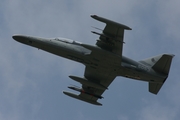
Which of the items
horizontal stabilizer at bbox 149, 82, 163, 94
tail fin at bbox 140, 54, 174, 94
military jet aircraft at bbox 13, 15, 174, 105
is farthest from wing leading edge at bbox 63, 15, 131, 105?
horizontal stabilizer at bbox 149, 82, 163, 94

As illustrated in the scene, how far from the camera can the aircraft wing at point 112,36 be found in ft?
128

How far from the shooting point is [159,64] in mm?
42469

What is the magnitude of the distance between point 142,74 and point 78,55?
670 cm

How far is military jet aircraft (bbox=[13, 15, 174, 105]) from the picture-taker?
132 feet

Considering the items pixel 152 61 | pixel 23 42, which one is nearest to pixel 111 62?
pixel 152 61

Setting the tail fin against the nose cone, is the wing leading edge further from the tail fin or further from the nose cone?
the nose cone

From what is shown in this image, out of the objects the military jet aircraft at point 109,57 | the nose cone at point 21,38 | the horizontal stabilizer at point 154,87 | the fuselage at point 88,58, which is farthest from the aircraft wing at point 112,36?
the nose cone at point 21,38

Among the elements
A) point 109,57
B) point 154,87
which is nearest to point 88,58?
point 109,57

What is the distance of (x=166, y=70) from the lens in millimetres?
42469

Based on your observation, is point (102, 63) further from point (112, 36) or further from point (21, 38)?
point (21, 38)

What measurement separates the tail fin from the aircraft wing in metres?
4.12

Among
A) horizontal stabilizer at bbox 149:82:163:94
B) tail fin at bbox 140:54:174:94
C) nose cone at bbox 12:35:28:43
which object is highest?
nose cone at bbox 12:35:28:43

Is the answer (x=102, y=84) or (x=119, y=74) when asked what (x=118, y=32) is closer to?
(x=119, y=74)

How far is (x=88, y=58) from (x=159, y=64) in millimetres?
7174
